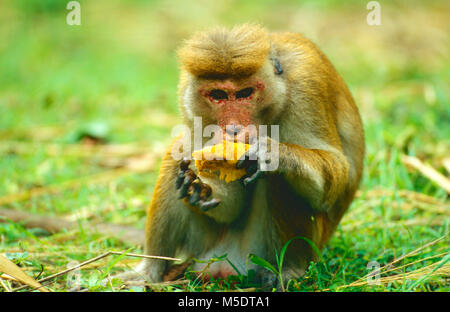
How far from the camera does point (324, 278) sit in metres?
4.64

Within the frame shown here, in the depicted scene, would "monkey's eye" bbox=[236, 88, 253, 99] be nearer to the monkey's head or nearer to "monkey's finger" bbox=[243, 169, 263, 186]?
the monkey's head

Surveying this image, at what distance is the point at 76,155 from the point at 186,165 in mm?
4593

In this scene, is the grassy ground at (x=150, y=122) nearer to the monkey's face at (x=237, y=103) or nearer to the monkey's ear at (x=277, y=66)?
the monkey's face at (x=237, y=103)

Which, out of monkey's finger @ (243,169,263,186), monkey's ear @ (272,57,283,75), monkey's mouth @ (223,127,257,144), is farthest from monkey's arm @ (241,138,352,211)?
monkey's ear @ (272,57,283,75)

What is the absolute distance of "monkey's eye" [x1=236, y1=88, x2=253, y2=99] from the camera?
4.48m

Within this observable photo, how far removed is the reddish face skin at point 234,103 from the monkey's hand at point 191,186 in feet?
1.60

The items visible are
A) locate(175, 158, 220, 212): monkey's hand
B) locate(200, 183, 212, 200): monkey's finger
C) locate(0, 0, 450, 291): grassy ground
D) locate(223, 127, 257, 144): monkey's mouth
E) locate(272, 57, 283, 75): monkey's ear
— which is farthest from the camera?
locate(0, 0, 450, 291): grassy ground

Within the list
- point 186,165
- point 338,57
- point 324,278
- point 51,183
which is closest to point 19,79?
point 51,183

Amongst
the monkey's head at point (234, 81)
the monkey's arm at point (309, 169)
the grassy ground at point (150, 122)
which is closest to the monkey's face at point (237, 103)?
the monkey's head at point (234, 81)

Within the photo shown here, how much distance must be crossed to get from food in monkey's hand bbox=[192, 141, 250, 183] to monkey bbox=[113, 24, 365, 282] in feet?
0.29

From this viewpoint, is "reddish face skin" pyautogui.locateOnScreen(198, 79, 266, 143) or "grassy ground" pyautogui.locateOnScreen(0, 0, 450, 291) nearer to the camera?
"reddish face skin" pyautogui.locateOnScreen(198, 79, 266, 143)

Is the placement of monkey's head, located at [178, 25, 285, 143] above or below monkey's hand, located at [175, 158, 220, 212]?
above
